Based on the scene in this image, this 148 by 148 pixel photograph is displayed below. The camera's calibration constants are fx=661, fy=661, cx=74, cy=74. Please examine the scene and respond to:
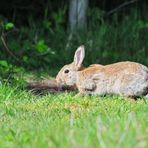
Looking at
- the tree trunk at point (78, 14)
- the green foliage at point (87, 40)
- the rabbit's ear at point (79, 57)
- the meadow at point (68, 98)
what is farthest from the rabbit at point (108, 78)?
the tree trunk at point (78, 14)

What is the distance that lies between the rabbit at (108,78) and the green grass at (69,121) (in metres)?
0.19

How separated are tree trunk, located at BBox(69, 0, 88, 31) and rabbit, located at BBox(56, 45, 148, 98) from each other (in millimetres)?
3223

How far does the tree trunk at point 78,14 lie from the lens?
38.4ft

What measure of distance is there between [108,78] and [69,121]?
2.21m

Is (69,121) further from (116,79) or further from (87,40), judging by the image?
(87,40)

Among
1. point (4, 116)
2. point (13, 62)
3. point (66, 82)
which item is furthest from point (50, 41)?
point (4, 116)

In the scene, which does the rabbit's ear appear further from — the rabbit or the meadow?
the meadow

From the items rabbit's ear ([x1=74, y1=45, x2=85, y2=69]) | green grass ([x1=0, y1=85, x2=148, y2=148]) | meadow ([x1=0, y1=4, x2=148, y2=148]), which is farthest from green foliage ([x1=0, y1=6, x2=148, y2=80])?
green grass ([x1=0, y1=85, x2=148, y2=148])

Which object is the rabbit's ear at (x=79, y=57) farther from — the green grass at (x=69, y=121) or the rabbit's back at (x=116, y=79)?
the green grass at (x=69, y=121)

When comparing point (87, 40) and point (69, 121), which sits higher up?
point (69, 121)

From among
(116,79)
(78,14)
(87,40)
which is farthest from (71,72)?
(78,14)

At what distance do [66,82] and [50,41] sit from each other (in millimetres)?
3152

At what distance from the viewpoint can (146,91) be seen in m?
7.72

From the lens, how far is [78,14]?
11.7 meters
